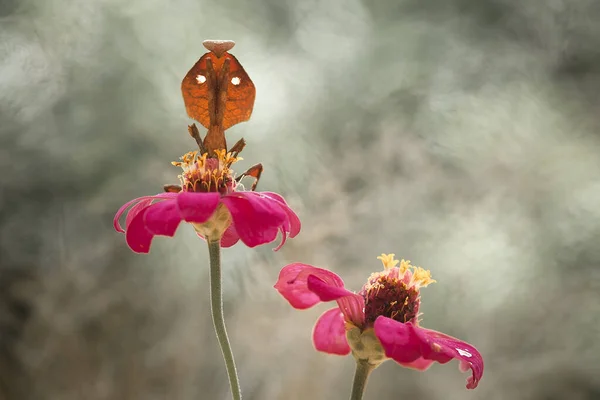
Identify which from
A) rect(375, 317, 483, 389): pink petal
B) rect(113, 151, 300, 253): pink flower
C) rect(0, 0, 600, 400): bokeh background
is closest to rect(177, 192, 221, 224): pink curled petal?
rect(113, 151, 300, 253): pink flower

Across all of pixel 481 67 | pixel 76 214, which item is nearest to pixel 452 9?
pixel 481 67

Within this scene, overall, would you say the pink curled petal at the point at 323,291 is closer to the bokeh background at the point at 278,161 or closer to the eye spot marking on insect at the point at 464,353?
the eye spot marking on insect at the point at 464,353

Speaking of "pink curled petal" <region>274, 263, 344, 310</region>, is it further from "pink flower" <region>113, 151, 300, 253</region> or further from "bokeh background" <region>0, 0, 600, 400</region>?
"bokeh background" <region>0, 0, 600, 400</region>

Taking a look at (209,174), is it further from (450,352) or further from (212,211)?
(450,352)

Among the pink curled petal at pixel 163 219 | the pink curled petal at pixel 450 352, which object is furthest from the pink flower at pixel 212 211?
the pink curled petal at pixel 450 352

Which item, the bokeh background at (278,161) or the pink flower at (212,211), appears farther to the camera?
the bokeh background at (278,161)

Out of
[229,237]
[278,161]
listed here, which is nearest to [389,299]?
[229,237]

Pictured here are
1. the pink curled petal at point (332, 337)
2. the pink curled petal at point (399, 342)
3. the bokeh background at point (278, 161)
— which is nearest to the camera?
the pink curled petal at point (399, 342)
